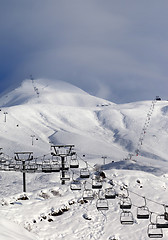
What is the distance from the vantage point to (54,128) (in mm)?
137125

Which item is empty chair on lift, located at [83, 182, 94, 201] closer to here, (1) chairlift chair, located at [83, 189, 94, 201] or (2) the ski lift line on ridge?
(1) chairlift chair, located at [83, 189, 94, 201]

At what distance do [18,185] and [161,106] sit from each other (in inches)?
6127

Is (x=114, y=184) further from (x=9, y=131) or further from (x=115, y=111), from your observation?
(x=115, y=111)

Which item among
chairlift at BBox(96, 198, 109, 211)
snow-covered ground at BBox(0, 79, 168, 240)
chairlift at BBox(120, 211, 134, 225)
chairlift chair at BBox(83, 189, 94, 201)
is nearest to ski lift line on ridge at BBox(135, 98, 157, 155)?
snow-covered ground at BBox(0, 79, 168, 240)

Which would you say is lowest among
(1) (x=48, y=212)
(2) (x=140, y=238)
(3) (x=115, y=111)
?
(2) (x=140, y=238)

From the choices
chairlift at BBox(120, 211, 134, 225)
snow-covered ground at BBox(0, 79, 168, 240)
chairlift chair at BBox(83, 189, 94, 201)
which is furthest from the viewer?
snow-covered ground at BBox(0, 79, 168, 240)

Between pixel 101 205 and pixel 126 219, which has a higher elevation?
pixel 101 205

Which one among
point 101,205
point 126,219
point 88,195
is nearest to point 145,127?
point 101,205

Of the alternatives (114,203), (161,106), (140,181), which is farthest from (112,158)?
(161,106)

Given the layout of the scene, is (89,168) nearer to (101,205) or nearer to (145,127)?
(101,205)

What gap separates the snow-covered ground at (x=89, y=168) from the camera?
74.1 ft

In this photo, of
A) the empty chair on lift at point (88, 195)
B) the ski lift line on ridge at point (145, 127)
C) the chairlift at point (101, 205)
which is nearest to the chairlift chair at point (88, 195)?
the empty chair on lift at point (88, 195)

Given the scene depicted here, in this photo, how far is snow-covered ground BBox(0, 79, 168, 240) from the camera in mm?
22578

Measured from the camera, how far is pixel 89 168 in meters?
61.7
